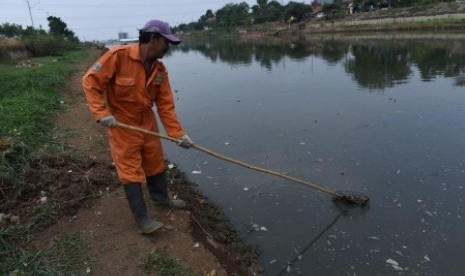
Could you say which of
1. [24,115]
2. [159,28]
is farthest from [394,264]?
[24,115]

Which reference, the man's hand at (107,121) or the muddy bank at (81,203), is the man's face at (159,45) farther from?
the muddy bank at (81,203)

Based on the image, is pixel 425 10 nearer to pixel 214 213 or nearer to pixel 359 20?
pixel 359 20

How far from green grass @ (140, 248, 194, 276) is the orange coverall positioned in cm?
80

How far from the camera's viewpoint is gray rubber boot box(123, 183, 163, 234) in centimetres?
419

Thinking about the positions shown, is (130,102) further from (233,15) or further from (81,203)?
(233,15)

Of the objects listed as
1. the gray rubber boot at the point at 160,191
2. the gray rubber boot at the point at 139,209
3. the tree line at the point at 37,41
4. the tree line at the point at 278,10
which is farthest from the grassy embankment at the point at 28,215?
the tree line at the point at 278,10

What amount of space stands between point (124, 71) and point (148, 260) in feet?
6.15

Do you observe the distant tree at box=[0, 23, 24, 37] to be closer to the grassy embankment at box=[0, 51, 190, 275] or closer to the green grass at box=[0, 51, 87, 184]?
the green grass at box=[0, 51, 87, 184]

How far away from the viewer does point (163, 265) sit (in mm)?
3791

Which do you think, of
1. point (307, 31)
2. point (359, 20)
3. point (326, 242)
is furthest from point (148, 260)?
point (307, 31)

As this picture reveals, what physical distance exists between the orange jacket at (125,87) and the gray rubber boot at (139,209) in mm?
694

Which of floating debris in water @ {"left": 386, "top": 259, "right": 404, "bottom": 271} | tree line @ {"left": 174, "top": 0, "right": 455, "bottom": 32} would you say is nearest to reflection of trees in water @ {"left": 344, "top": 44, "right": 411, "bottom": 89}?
floating debris in water @ {"left": 386, "top": 259, "right": 404, "bottom": 271}

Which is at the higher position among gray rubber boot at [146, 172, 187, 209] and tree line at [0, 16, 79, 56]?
tree line at [0, 16, 79, 56]

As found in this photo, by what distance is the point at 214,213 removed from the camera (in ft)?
18.9
